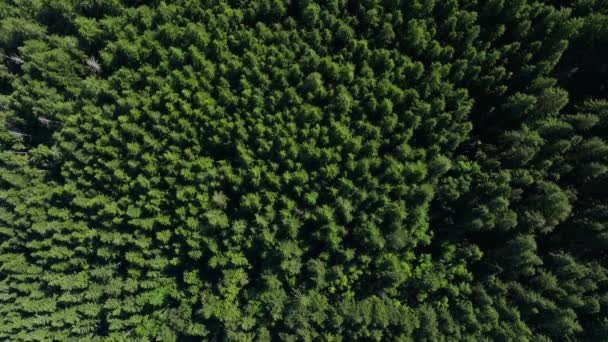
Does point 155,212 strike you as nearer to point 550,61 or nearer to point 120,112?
point 120,112

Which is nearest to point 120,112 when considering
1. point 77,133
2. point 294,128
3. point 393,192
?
point 77,133

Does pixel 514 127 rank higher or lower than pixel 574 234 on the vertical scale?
higher

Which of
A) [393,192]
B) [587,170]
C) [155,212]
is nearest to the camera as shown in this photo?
[587,170]

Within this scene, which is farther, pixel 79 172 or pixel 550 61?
pixel 79 172

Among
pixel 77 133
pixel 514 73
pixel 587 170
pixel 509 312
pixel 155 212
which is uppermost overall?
pixel 514 73

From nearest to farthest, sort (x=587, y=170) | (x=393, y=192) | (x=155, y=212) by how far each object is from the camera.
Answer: (x=587, y=170) < (x=393, y=192) < (x=155, y=212)

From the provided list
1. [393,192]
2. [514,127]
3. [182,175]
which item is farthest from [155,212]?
[514,127]
